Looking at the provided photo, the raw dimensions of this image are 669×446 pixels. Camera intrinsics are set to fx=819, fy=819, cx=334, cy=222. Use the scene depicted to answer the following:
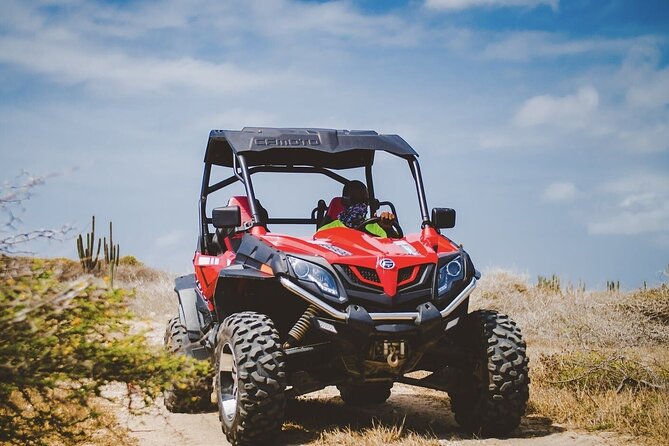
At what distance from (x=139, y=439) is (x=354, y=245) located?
240cm

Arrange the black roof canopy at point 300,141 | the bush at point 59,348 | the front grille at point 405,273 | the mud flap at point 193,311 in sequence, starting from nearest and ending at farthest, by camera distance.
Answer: the bush at point 59,348, the front grille at point 405,273, the black roof canopy at point 300,141, the mud flap at point 193,311

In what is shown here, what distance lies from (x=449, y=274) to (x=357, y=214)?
1.42 meters

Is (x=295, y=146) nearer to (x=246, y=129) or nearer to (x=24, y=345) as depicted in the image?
(x=246, y=129)

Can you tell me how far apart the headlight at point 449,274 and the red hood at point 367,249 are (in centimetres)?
14

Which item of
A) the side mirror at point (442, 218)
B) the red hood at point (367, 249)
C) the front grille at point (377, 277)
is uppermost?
the side mirror at point (442, 218)

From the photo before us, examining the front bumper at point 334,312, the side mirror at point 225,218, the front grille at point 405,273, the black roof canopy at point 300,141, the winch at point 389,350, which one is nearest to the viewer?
the front bumper at point 334,312

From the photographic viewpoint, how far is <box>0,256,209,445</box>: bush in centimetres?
443

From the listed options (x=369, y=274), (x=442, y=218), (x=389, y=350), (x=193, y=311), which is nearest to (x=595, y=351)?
(x=442, y=218)

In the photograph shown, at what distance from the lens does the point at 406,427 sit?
269 inches

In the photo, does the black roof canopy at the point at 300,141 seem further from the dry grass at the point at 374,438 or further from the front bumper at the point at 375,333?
the dry grass at the point at 374,438

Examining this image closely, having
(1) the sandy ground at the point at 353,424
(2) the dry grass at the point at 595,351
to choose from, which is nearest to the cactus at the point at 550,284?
(2) the dry grass at the point at 595,351

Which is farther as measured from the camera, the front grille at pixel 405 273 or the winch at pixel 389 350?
the front grille at pixel 405 273

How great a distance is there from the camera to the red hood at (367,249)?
6.05 meters

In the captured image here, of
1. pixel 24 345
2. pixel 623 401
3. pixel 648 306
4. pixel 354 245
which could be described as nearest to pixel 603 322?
pixel 648 306
